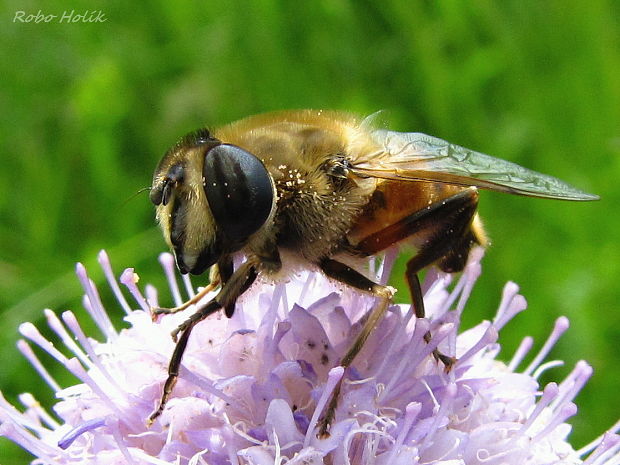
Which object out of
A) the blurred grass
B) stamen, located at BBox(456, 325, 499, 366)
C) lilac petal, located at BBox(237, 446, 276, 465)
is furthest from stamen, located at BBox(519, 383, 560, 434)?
the blurred grass

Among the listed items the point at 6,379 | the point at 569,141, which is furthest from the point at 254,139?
the point at 569,141

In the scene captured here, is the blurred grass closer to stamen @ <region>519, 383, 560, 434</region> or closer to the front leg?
stamen @ <region>519, 383, 560, 434</region>

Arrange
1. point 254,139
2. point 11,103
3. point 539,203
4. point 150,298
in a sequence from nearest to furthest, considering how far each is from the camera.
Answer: point 254,139 → point 150,298 → point 539,203 → point 11,103

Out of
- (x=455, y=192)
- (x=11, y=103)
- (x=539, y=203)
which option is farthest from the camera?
(x=11, y=103)

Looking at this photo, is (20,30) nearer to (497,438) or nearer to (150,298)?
(150,298)

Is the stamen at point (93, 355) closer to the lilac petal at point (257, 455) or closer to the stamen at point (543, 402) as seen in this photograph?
the lilac petal at point (257, 455)

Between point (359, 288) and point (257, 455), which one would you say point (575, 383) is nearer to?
point (359, 288)

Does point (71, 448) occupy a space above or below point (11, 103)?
below
